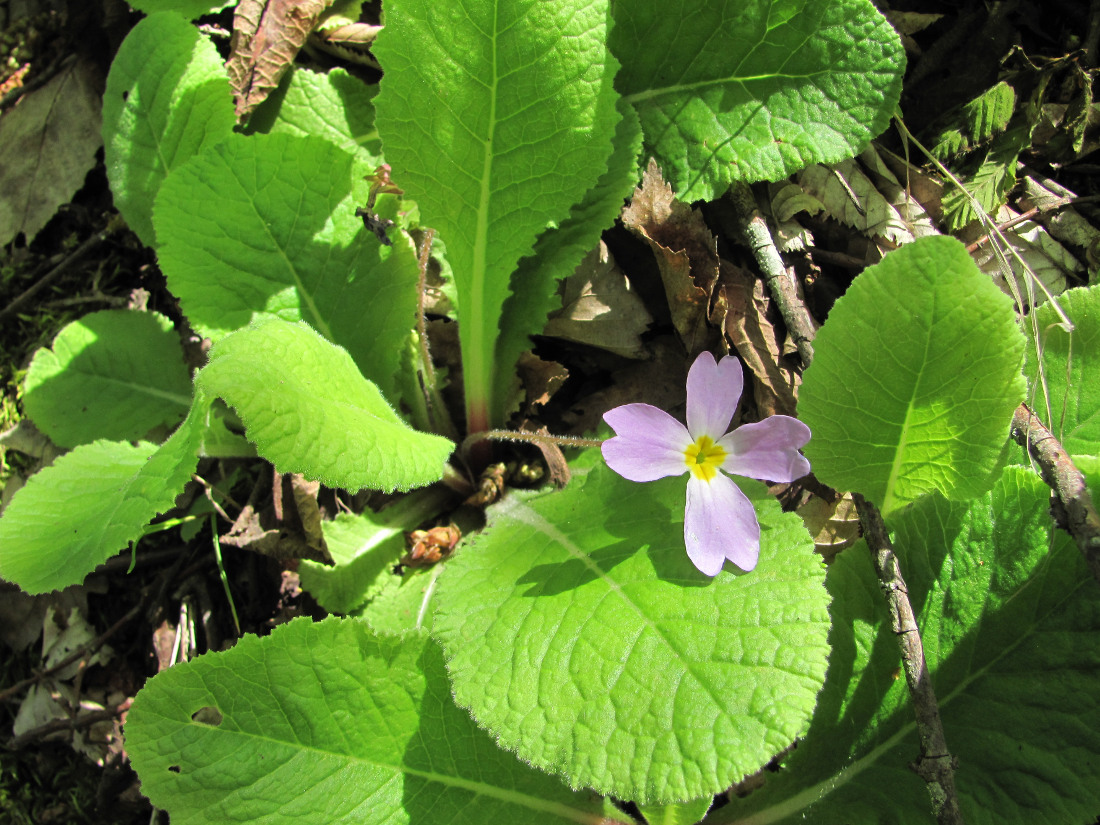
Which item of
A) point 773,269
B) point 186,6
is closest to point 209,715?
point 773,269

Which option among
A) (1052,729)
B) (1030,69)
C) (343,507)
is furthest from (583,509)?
(1030,69)

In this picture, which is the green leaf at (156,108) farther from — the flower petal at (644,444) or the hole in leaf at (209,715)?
the flower petal at (644,444)

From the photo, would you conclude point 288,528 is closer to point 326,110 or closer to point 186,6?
point 326,110

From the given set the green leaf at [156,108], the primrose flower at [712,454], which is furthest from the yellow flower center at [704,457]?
the green leaf at [156,108]

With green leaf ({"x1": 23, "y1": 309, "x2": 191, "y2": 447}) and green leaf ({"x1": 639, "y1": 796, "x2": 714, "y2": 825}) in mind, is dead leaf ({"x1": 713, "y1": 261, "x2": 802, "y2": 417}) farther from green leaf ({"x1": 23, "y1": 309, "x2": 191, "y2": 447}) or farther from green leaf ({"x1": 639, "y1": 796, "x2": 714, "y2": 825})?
green leaf ({"x1": 23, "y1": 309, "x2": 191, "y2": 447})

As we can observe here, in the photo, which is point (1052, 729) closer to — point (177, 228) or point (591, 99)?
point (591, 99)

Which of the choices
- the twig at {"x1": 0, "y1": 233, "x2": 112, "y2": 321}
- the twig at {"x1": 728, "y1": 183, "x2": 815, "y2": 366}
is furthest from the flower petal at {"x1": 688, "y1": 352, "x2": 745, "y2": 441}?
the twig at {"x1": 0, "y1": 233, "x2": 112, "y2": 321}
